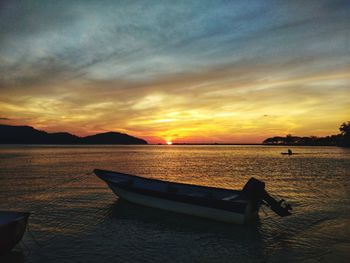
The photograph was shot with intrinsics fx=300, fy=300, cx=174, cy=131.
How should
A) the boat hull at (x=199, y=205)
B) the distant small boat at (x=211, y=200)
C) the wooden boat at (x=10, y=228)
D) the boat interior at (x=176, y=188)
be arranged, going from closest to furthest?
the wooden boat at (x=10, y=228) → the boat hull at (x=199, y=205) → the distant small boat at (x=211, y=200) → the boat interior at (x=176, y=188)

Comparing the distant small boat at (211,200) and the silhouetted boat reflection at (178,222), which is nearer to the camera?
the silhouetted boat reflection at (178,222)

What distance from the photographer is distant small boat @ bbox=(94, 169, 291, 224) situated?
15.4 m

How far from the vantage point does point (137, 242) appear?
519 inches

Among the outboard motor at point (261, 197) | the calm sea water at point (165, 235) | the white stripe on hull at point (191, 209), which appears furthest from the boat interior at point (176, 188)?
the calm sea water at point (165, 235)

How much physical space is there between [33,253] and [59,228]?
131 inches

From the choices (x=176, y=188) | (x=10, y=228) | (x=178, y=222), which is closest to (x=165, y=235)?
(x=178, y=222)

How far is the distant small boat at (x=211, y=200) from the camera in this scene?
15.4m

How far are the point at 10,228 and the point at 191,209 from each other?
918cm

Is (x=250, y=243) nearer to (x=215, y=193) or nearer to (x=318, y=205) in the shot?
(x=215, y=193)

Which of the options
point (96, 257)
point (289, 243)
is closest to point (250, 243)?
point (289, 243)

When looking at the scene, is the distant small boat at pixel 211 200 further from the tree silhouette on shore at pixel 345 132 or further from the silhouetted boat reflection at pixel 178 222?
the tree silhouette on shore at pixel 345 132

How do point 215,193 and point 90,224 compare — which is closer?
point 90,224

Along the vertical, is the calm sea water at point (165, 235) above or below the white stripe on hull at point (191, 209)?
below

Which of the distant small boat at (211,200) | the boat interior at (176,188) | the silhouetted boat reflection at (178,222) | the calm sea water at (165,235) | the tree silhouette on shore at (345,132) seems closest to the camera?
the calm sea water at (165,235)
